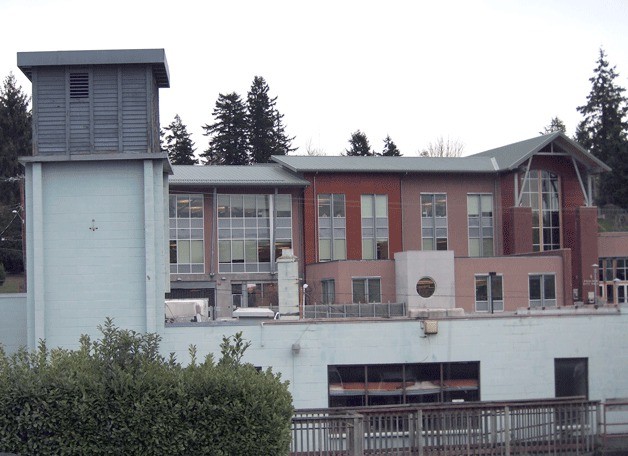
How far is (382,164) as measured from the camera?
63.4m

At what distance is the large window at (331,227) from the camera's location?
203 ft

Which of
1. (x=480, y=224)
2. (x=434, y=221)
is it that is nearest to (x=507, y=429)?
(x=434, y=221)

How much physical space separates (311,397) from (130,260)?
602cm

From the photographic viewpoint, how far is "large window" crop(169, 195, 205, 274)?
60.8 metres

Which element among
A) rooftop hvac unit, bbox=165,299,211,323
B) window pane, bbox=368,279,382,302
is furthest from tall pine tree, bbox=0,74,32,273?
rooftop hvac unit, bbox=165,299,211,323


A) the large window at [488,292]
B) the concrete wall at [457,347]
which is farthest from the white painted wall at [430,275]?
the concrete wall at [457,347]

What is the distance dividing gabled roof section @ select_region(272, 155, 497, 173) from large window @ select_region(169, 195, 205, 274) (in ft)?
20.8

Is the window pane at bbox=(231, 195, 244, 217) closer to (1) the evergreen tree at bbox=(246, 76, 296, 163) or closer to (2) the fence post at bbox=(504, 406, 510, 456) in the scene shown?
(1) the evergreen tree at bbox=(246, 76, 296, 163)

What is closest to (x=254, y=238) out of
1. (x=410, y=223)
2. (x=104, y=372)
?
(x=410, y=223)

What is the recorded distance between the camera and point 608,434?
81.9ft

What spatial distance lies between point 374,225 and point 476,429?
39950 mm

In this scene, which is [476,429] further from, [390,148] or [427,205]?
[390,148]

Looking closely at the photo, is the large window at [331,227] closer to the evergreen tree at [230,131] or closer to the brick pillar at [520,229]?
the brick pillar at [520,229]

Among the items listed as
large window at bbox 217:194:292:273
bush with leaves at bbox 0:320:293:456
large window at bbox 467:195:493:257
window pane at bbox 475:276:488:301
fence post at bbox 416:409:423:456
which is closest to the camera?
bush with leaves at bbox 0:320:293:456
